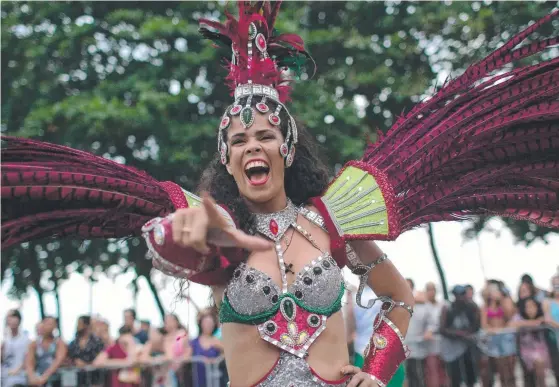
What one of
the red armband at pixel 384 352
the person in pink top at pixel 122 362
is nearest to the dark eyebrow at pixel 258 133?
the red armband at pixel 384 352

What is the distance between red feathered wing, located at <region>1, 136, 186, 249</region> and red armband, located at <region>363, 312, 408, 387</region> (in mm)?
950

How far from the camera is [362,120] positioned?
1177 centimetres

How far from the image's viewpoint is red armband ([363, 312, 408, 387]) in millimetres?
2863

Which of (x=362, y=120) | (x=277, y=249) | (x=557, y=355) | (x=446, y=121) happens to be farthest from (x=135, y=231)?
(x=362, y=120)

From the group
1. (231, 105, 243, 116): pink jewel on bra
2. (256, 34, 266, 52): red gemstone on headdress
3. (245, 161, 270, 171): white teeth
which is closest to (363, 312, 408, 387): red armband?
(245, 161, 270, 171): white teeth

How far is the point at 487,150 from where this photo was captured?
10.0 feet

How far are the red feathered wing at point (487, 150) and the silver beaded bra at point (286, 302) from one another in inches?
16.4

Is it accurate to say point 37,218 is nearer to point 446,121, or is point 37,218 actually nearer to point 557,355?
point 446,121

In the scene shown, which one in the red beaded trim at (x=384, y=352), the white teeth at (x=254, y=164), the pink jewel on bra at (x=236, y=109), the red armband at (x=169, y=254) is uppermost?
the pink jewel on bra at (x=236, y=109)

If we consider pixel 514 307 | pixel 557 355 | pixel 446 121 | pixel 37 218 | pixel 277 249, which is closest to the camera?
pixel 37 218

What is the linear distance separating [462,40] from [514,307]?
18.6 ft

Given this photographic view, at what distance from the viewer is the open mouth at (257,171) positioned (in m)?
2.83

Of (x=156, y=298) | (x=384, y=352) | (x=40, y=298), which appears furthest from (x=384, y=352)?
(x=40, y=298)

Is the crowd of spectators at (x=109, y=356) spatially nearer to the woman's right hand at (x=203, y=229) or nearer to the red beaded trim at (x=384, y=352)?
the red beaded trim at (x=384, y=352)
